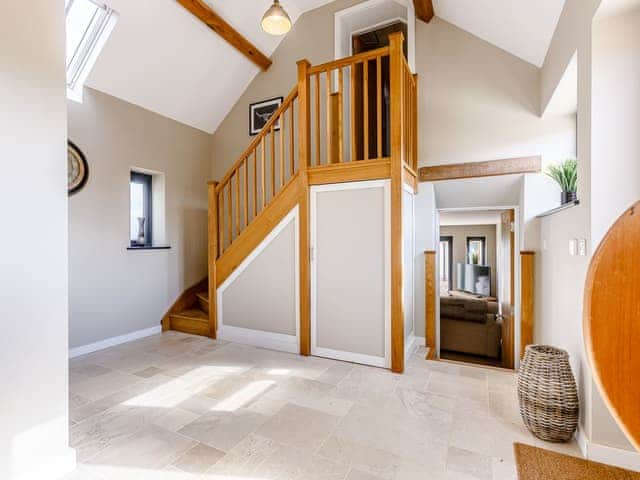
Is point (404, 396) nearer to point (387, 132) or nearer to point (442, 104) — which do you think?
point (442, 104)

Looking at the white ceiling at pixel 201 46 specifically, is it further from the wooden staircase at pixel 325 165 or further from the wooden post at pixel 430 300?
the wooden post at pixel 430 300

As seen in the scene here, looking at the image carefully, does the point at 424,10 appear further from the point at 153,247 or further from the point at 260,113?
the point at 153,247

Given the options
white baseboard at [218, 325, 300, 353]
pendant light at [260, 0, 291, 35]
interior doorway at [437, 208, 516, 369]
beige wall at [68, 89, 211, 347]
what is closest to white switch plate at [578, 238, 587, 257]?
interior doorway at [437, 208, 516, 369]

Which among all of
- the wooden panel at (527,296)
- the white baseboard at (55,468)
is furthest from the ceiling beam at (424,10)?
the white baseboard at (55,468)

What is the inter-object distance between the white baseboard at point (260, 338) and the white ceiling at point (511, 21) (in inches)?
136

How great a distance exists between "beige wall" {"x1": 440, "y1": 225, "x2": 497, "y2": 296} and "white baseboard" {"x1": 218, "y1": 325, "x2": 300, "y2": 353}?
5746 mm

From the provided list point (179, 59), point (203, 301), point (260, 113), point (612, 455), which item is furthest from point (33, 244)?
point (260, 113)


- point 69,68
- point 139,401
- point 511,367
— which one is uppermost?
point 69,68

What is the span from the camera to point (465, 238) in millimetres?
8086

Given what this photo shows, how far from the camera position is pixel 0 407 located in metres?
1.39

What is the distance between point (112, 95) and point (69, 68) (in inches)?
16.2

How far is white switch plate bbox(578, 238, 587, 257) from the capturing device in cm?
182

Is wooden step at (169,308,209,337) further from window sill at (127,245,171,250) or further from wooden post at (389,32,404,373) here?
wooden post at (389,32,404,373)

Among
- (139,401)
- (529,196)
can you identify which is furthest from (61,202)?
(529,196)
